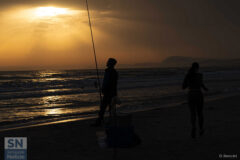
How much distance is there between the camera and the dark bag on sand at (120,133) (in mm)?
5668

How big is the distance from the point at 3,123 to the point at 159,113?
5.38 metres

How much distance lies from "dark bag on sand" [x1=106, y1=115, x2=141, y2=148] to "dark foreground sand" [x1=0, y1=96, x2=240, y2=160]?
156mm

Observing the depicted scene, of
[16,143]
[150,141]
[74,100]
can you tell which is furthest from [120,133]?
[74,100]

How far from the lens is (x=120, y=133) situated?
575 centimetres

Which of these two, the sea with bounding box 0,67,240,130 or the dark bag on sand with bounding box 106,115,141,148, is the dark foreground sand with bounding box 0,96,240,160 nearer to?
the dark bag on sand with bounding box 106,115,141,148

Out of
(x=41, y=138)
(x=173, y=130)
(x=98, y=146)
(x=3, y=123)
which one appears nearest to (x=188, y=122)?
(x=173, y=130)

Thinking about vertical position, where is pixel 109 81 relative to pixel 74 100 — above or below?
above

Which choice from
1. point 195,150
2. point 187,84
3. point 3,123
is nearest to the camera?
point 195,150

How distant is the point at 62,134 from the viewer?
7363 mm

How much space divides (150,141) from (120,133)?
3.27 ft

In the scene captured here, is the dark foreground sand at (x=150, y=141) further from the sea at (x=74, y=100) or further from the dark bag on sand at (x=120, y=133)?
the sea at (x=74, y=100)

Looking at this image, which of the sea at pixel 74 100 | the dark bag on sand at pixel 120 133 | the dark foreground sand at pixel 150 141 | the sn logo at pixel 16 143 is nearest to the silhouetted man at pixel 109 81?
the sea at pixel 74 100

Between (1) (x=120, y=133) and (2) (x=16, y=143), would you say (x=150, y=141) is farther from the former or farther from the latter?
(2) (x=16, y=143)

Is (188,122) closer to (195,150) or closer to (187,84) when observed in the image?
(187,84)
